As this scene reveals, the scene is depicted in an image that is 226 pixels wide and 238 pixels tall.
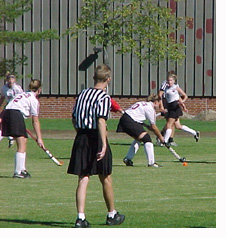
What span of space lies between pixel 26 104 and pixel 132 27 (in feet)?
80.0

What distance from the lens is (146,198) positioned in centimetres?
1268

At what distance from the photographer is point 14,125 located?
15.4 metres

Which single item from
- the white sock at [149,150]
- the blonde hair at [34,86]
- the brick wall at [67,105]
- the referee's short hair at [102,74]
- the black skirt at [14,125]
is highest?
the referee's short hair at [102,74]

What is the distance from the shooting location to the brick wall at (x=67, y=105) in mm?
41844

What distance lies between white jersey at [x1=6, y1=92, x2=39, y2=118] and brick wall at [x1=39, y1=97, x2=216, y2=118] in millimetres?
26026

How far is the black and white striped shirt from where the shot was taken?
990 centimetres

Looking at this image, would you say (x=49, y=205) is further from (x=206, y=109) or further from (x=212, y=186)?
(x=206, y=109)

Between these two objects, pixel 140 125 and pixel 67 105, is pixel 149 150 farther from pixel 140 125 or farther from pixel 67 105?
pixel 67 105

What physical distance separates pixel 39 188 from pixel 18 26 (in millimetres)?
28972

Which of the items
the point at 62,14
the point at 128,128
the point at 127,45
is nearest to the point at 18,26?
the point at 62,14

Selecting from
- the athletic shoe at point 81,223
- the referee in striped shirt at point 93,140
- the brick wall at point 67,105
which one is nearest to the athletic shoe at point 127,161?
the referee in striped shirt at point 93,140

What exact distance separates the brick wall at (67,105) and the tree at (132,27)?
297cm

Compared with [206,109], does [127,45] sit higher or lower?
higher

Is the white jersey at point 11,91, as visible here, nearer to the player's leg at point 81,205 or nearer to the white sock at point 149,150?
the white sock at point 149,150
